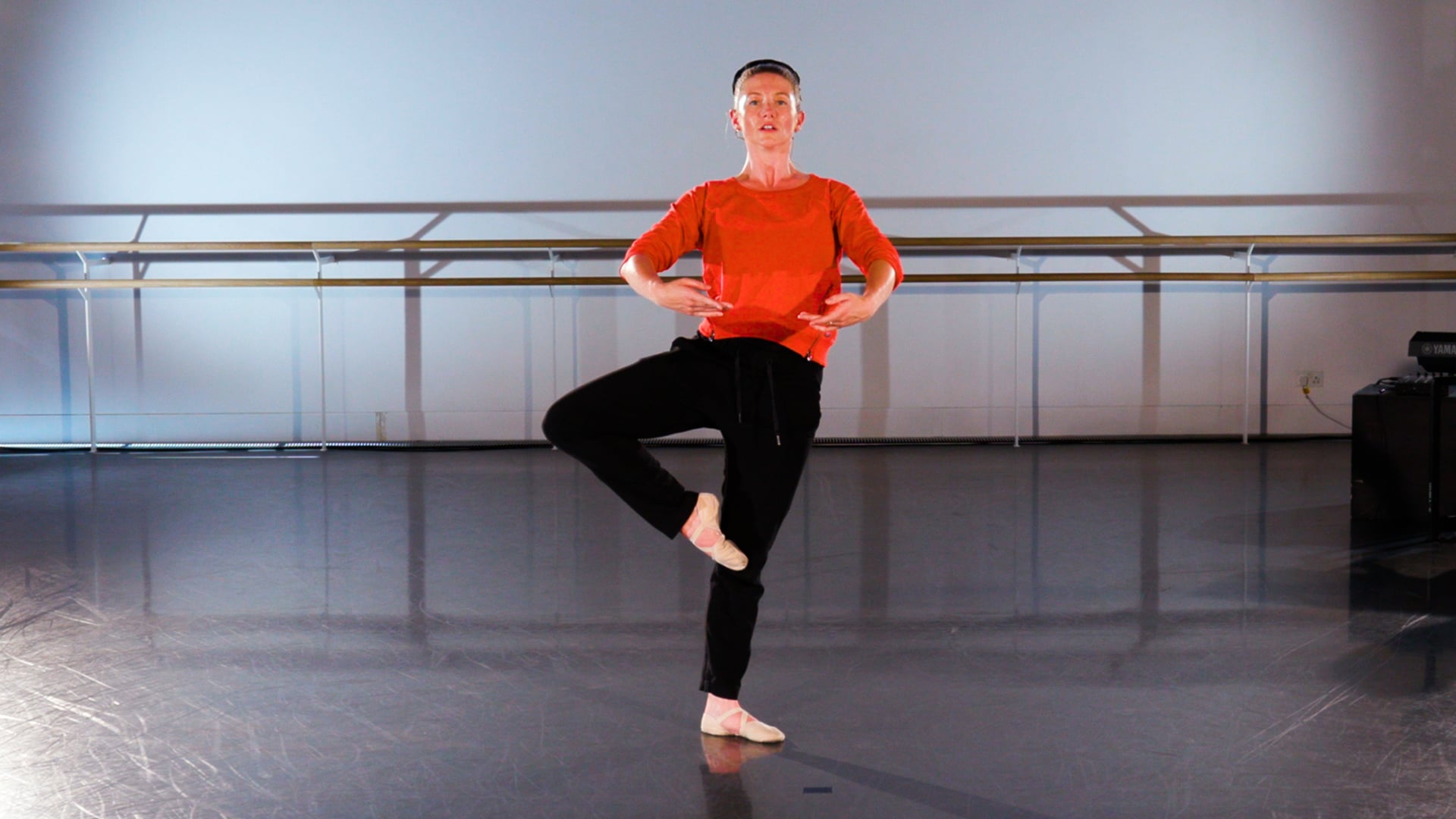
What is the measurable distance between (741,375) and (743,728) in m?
0.59

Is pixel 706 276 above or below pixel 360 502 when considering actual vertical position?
above

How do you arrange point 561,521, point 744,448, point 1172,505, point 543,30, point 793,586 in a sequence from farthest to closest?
point 543,30 < point 1172,505 < point 561,521 < point 793,586 < point 744,448

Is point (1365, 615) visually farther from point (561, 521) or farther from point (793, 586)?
point (561, 521)

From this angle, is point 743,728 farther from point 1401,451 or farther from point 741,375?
point 1401,451

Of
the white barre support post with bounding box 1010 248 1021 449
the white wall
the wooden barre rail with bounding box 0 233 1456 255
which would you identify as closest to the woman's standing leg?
the wooden barre rail with bounding box 0 233 1456 255

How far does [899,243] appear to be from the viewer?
6000 millimetres

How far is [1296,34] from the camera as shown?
636 centimetres

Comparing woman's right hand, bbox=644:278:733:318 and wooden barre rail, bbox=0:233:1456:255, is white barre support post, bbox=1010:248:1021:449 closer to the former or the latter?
wooden barre rail, bbox=0:233:1456:255

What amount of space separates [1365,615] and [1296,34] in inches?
186

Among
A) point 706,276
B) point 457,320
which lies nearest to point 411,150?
point 457,320

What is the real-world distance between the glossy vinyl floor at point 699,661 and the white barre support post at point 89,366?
2.10 metres

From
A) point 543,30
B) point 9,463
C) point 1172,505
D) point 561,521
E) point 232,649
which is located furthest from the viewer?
point 543,30

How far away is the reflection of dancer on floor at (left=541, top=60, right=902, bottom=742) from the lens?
194cm

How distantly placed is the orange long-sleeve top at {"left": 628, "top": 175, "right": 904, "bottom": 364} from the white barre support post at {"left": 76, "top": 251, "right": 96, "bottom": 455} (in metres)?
5.24
